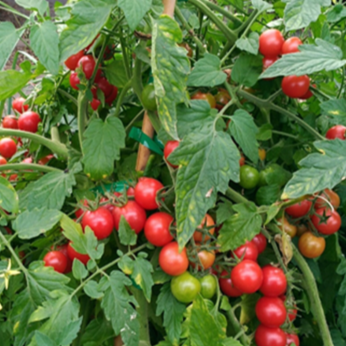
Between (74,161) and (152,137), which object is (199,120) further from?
(74,161)

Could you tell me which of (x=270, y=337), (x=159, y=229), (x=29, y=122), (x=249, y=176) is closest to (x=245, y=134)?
(x=249, y=176)

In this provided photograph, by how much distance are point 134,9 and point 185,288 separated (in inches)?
14.4

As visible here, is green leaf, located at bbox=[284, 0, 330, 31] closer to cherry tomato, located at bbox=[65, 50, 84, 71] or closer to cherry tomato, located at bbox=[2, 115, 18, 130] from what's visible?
cherry tomato, located at bbox=[65, 50, 84, 71]

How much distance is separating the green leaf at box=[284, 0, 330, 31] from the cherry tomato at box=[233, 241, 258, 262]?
12.8 inches

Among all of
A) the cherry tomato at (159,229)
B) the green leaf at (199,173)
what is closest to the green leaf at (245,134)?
the green leaf at (199,173)

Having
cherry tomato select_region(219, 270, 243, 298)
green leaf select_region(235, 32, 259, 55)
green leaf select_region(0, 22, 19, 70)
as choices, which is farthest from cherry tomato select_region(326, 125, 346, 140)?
green leaf select_region(0, 22, 19, 70)

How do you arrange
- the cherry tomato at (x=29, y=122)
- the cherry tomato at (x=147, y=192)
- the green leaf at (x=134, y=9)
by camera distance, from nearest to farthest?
the green leaf at (x=134, y=9), the cherry tomato at (x=147, y=192), the cherry tomato at (x=29, y=122)

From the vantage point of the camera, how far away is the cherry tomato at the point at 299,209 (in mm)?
608

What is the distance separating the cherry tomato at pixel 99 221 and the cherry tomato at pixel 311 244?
31 cm

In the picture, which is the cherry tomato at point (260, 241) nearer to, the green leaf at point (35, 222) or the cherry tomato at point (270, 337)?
the cherry tomato at point (270, 337)

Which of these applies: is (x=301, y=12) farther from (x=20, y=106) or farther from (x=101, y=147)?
(x=20, y=106)

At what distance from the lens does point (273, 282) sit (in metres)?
0.54

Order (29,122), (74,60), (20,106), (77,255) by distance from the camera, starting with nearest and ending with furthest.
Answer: (77,255), (74,60), (29,122), (20,106)

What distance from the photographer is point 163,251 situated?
53 cm
